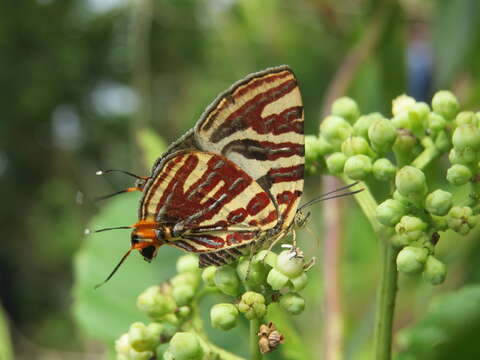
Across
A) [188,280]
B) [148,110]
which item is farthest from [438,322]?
[148,110]

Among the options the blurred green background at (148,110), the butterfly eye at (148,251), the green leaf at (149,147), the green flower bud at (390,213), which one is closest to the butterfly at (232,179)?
the butterfly eye at (148,251)

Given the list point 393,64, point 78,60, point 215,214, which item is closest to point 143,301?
point 215,214

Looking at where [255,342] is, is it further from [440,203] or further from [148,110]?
[148,110]

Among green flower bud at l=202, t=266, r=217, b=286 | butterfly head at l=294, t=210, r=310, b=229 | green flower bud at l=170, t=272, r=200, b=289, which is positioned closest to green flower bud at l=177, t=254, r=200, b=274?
green flower bud at l=170, t=272, r=200, b=289

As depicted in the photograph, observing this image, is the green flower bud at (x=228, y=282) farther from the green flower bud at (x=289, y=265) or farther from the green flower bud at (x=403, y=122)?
the green flower bud at (x=403, y=122)

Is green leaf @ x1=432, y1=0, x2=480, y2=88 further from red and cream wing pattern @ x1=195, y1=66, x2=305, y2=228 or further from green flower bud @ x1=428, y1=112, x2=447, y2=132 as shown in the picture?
red and cream wing pattern @ x1=195, y1=66, x2=305, y2=228

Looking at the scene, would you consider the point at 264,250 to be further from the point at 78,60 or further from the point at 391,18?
the point at 78,60
